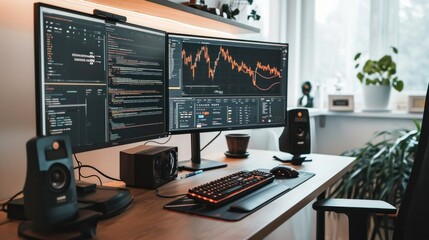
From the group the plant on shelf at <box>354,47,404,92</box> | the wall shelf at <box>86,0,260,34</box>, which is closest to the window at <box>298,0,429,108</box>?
the plant on shelf at <box>354,47,404,92</box>

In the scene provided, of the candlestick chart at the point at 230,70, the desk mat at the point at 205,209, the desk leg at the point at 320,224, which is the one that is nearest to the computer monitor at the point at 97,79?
the candlestick chart at the point at 230,70

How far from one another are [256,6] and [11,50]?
1723mm

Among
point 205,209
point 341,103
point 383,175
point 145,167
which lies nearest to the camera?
point 205,209

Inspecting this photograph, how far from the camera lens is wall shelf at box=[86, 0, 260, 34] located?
143 cm

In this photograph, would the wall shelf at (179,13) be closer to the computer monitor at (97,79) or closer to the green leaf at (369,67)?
the computer monitor at (97,79)

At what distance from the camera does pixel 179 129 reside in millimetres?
1592

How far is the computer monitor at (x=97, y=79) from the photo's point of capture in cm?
101

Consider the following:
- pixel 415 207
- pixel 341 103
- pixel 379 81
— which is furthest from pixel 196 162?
pixel 379 81

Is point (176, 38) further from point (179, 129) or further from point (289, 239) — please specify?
point (289, 239)

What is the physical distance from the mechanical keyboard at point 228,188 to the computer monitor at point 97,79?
31 centimetres

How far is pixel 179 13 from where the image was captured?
1.62m

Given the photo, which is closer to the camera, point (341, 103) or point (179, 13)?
point (179, 13)

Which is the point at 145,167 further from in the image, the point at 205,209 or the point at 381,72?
the point at 381,72

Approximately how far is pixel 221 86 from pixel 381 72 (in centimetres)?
160
